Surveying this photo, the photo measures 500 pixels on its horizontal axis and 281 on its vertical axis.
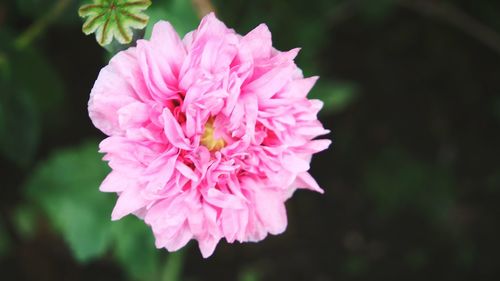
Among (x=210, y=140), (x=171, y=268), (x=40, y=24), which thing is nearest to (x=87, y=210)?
(x=171, y=268)

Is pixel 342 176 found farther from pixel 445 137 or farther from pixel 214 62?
pixel 214 62

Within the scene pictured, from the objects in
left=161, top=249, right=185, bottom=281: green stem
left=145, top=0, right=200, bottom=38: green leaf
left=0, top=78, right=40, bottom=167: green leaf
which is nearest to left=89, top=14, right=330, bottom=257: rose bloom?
left=145, top=0, right=200, bottom=38: green leaf

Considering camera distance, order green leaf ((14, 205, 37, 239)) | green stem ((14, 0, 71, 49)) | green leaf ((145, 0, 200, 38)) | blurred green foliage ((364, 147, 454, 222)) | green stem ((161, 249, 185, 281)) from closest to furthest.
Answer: green leaf ((145, 0, 200, 38))
green stem ((14, 0, 71, 49))
green stem ((161, 249, 185, 281))
green leaf ((14, 205, 37, 239))
blurred green foliage ((364, 147, 454, 222))

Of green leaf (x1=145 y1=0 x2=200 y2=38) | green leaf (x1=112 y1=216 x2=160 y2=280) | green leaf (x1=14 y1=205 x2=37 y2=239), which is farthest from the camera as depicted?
green leaf (x1=14 y1=205 x2=37 y2=239)

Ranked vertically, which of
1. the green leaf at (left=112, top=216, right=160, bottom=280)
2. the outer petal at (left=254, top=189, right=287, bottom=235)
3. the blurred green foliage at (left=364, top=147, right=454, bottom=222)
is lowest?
the blurred green foliage at (left=364, top=147, right=454, bottom=222)

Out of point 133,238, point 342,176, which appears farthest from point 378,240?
point 133,238

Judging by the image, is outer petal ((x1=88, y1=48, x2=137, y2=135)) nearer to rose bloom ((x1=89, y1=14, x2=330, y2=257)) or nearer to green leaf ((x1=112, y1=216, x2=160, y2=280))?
rose bloom ((x1=89, y1=14, x2=330, y2=257))

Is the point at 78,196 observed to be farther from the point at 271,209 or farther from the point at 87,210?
the point at 271,209
